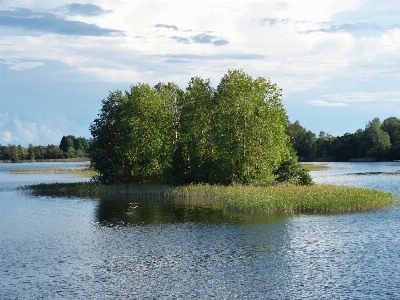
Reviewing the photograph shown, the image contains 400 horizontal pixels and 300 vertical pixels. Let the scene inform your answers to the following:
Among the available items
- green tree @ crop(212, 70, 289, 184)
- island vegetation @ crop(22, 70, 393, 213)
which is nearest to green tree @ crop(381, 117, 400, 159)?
island vegetation @ crop(22, 70, 393, 213)

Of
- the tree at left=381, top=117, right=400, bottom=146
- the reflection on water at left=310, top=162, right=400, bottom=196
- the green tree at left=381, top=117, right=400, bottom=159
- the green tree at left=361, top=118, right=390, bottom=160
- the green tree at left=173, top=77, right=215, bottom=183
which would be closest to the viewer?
the green tree at left=173, top=77, right=215, bottom=183

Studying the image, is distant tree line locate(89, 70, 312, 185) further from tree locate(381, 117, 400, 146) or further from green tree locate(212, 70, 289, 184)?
tree locate(381, 117, 400, 146)

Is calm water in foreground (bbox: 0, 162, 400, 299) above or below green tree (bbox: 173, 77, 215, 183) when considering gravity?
below

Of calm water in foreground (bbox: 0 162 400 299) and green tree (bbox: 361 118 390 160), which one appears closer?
calm water in foreground (bbox: 0 162 400 299)

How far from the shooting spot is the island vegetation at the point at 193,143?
6869 cm

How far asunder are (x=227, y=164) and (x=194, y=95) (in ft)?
37.7

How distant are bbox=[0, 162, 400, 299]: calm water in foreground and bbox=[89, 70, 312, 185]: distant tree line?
64.9 ft

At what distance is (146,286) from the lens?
85.4ft

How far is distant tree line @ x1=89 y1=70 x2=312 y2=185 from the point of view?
6906cm

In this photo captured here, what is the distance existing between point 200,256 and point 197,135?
4157cm

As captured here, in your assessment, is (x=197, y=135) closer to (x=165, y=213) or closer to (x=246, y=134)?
(x=246, y=134)

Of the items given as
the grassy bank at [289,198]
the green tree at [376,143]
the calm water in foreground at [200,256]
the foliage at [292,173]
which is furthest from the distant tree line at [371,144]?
the calm water in foreground at [200,256]

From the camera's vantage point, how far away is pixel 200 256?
1259 inches

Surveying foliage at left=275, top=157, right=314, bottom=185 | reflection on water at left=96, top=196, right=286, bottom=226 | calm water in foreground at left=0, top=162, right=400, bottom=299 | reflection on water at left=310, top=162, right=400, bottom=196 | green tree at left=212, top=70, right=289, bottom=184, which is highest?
green tree at left=212, top=70, right=289, bottom=184
